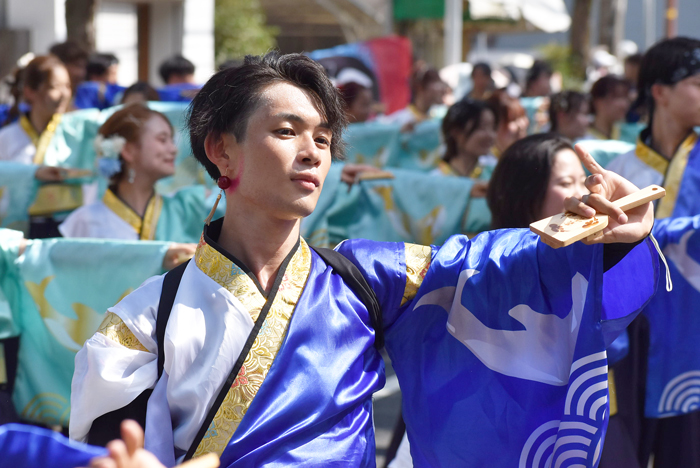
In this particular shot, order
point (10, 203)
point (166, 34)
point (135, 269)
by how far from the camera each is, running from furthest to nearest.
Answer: point (166, 34)
point (10, 203)
point (135, 269)

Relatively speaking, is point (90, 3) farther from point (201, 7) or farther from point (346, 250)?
point (346, 250)

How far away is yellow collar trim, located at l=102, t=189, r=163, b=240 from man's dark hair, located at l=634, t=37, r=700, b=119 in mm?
1995

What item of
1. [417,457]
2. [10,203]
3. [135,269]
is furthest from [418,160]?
[417,457]

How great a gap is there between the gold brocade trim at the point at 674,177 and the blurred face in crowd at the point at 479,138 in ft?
5.66

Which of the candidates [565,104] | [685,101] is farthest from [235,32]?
[685,101]

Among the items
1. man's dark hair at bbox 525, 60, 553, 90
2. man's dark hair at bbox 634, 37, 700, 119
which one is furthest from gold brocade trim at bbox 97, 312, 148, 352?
man's dark hair at bbox 525, 60, 553, 90

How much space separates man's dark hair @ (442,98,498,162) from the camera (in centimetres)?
468

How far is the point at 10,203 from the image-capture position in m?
3.89

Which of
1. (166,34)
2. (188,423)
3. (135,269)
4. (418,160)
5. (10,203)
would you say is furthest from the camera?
(166,34)

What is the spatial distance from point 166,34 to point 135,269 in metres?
9.96

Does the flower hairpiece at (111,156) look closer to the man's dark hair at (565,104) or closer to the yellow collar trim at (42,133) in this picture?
the yellow collar trim at (42,133)

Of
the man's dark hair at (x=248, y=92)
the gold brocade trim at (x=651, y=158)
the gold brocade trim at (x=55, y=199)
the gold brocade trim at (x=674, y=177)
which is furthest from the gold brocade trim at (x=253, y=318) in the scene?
the gold brocade trim at (x=55, y=199)

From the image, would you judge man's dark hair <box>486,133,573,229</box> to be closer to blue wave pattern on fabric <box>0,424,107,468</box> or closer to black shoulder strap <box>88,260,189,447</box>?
black shoulder strap <box>88,260,189,447</box>

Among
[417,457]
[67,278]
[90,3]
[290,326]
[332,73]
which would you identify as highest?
[90,3]
